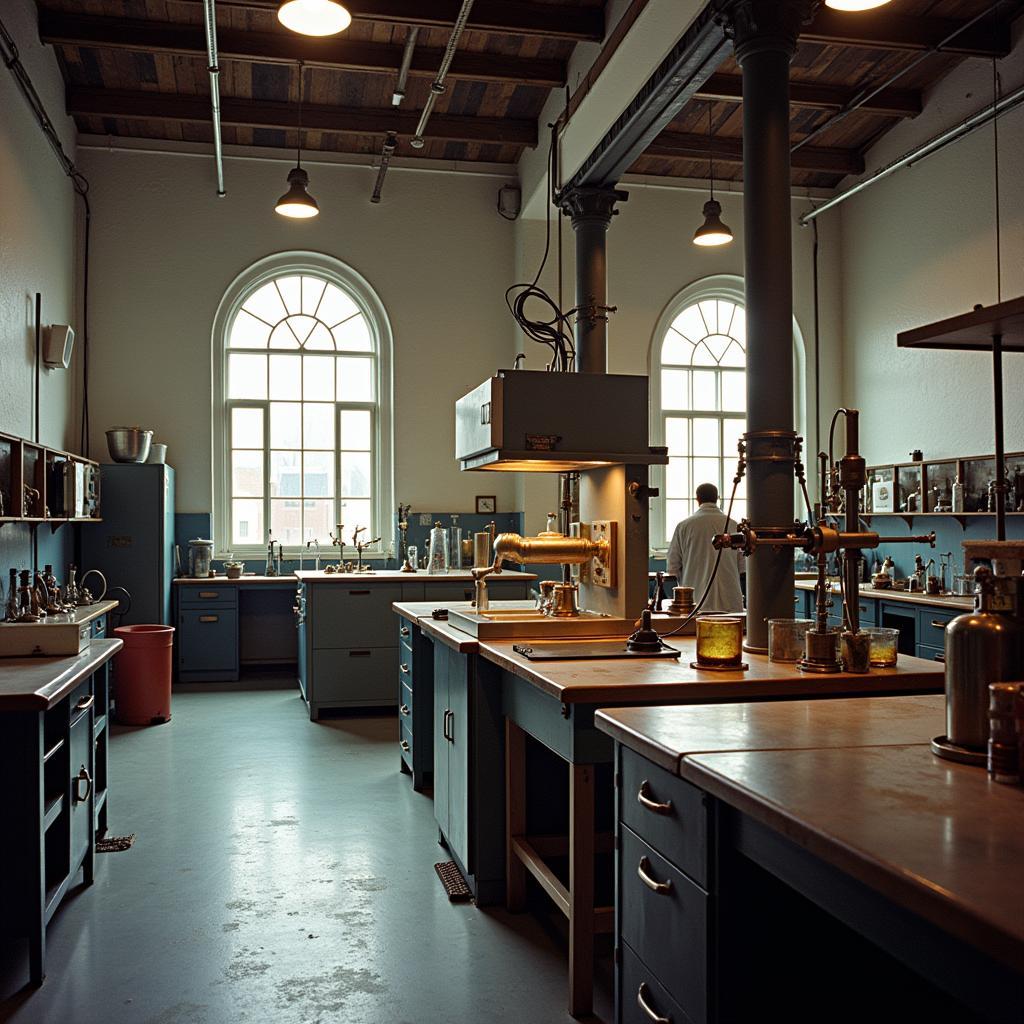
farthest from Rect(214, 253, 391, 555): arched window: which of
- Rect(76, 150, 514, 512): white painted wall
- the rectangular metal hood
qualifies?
the rectangular metal hood

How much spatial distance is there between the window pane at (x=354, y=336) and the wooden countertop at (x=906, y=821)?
25.3 feet

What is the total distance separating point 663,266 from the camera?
30.5 ft

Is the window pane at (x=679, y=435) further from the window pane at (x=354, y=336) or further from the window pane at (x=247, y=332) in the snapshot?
the window pane at (x=247, y=332)

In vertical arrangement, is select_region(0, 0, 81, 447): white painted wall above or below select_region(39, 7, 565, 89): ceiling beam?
below

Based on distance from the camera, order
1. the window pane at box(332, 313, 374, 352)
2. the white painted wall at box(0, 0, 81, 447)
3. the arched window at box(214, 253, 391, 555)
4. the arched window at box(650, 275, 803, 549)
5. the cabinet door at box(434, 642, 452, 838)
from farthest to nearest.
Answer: the arched window at box(650, 275, 803, 549) → the window pane at box(332, 313, 374, 352) → the arched window at box(214, 253, 391, 555) → the white painted wall at box(0, 0, 81, 447) → the cabinet door at box(434, 642, 452, 838)

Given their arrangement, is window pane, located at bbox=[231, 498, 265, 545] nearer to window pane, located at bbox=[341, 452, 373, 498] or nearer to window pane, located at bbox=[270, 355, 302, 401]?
window pane, located at bbox=[341, 452, 373, 498]

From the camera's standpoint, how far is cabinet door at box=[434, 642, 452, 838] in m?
3.99

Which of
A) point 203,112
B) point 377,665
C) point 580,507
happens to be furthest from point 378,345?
point 580,507

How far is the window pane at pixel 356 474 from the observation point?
910 cm

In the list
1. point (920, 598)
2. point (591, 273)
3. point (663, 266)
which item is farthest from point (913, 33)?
point (920, 598)

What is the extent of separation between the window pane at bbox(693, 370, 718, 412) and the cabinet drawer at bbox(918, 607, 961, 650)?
3.61 metres

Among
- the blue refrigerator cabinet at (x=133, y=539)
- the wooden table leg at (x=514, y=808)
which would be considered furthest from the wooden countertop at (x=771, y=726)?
the blue refrigerator cabinet at (x=133, y=539)

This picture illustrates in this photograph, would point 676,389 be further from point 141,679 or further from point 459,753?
point 459,753

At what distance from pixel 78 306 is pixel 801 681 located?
749 cm
